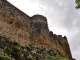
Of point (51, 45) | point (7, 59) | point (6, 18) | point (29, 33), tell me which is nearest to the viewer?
point (7, 59)

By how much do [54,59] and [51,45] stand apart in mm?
3191

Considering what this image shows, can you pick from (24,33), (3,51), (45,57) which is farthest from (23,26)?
(3,51)

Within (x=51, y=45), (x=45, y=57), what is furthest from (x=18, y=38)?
(x=51, y=45)

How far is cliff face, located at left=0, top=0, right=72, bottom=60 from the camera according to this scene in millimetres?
17767


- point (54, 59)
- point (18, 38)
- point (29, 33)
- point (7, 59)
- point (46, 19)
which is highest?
point (46, 19)

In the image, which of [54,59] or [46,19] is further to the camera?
[46,19]

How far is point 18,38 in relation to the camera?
18453 mm

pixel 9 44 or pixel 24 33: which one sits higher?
pixel 24 33

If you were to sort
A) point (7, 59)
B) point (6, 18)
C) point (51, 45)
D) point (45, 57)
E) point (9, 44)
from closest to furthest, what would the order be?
point (7, 59), point (9, 44), point (6, 18), point (45, 57), point (51, 45)

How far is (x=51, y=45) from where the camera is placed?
22.1m

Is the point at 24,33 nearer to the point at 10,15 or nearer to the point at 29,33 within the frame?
the point at 29,33

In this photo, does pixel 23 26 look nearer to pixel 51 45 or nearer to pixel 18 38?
→ pixel 18 38

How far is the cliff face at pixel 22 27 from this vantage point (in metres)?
17.8

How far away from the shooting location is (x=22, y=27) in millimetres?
19922
